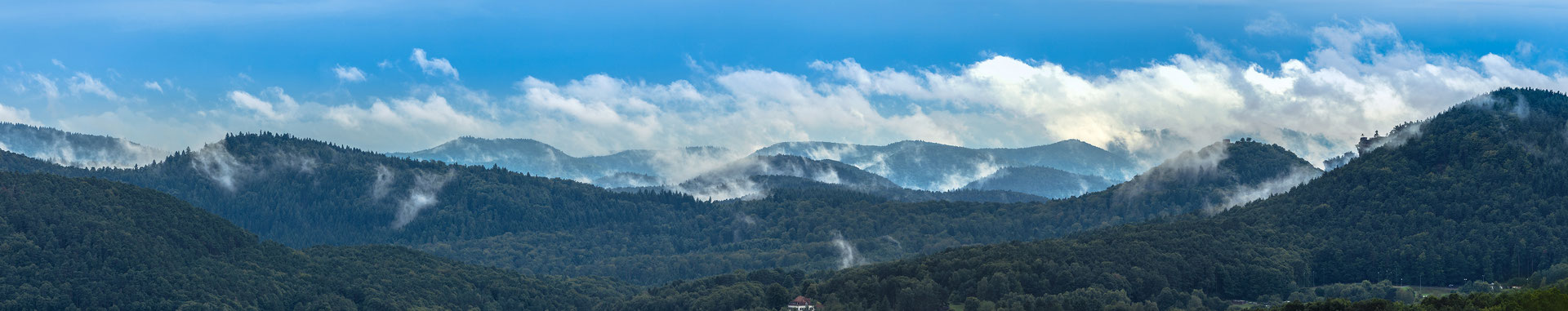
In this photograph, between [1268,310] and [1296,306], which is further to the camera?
[1268,310]

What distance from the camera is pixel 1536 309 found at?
168 m

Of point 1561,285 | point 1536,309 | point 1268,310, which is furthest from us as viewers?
point 1268,310

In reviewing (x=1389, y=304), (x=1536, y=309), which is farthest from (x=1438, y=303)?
(x=1536, y=309)

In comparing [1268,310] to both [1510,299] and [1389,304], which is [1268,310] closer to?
[1389,304]

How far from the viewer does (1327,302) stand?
7357 inches

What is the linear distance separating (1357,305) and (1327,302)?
2917 millimetres

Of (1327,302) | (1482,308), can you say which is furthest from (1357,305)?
(1482,308)

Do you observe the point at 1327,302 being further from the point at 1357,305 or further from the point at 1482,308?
the point at 1482,308

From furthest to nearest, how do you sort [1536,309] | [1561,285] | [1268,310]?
[1268,310] → [1561,285] → [1536,309]

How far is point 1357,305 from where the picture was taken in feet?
610

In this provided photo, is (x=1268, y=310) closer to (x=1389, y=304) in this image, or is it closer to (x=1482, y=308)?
(x=1389, y=304)

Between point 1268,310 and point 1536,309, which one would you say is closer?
point 1536,309

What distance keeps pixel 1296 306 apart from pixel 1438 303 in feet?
46.5

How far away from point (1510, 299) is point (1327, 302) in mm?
18443
